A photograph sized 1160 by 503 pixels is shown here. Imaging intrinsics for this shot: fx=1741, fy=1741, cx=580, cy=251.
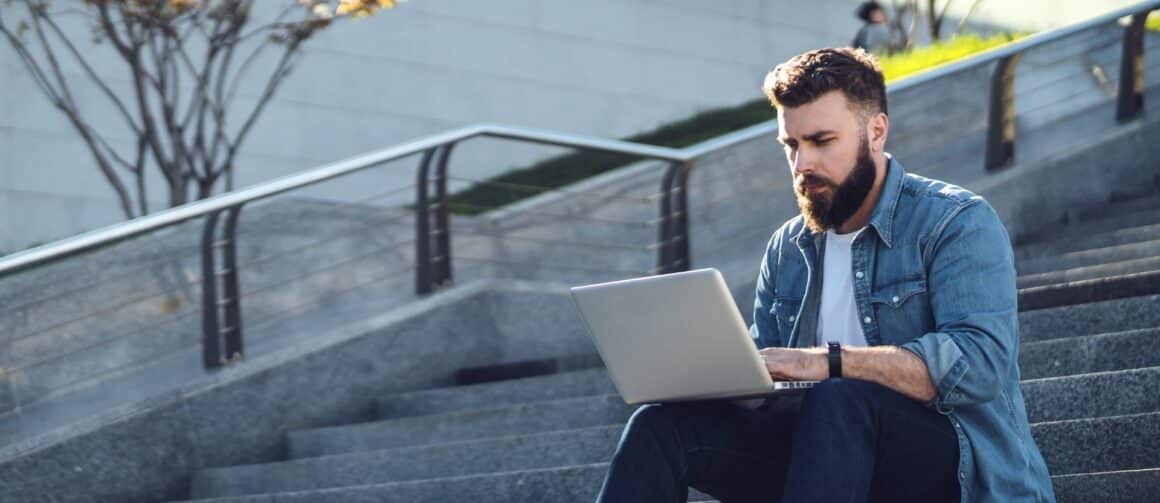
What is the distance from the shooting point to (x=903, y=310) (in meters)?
4.01

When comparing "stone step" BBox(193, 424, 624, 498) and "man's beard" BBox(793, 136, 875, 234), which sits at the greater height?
"man's beard" BBox(793, 136, 875, 234)

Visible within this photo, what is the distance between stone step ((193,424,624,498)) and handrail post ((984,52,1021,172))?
155 inches

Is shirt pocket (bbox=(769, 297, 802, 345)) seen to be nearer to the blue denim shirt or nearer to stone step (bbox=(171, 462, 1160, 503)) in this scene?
the blue denim shirt

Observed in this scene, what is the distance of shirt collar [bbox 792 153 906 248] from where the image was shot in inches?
159

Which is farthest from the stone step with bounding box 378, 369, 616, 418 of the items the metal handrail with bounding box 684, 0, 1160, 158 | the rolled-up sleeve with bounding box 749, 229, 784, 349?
the rolled-up sleeve with bounding box 749, 229, 784, 349

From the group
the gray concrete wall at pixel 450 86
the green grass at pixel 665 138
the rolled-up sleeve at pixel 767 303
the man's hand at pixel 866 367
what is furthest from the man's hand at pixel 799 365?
the gray concrete wall at pixel 450 86

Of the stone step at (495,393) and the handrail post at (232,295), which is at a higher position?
the handrail post at (232,295)

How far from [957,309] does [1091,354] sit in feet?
6.41

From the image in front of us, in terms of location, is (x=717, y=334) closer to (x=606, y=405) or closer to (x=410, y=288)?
(x=606, y=405)

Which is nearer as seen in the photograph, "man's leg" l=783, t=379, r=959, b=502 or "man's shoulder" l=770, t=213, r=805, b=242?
"man's leg" l=783, t=379, r=959, b=502

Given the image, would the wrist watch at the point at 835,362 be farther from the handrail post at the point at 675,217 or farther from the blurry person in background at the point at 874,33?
the blurry person in background at the point at 874,33

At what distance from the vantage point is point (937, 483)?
3.80 metres

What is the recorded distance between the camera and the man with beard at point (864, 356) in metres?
3.71

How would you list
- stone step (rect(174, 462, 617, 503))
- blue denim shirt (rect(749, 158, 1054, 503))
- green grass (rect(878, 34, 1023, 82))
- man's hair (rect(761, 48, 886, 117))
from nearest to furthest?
blue denim shirt (rect(749, 158, 1054, 503)) → man's hair (rect(761, 48, 886, 117)) → stone step (rect(174, 462, 617, 503)) → green grass (rect(878, 34, 1023, 82))
